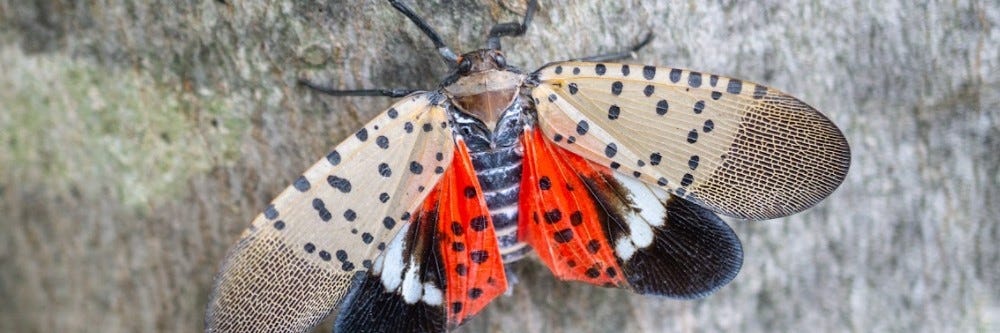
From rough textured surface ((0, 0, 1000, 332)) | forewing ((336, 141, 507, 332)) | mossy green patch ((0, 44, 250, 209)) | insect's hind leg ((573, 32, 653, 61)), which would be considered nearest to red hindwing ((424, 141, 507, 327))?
forewing ((336, 141, 507, 332))

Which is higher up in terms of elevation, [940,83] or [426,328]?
[940,83]

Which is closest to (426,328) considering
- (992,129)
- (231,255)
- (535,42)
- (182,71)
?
(231,255)

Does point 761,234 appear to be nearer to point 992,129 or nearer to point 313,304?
point 992,129

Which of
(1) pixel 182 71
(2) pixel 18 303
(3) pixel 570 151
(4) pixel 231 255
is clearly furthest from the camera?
(2) pixel 18 303

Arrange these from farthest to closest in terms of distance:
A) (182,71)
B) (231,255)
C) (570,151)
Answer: (182,71)
(570,151)
(231,255)

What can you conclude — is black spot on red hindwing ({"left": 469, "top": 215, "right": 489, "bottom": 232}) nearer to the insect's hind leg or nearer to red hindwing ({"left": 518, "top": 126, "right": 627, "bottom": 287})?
red hindwing ({"left": 518, "top": 126, "right": 627, "bottom": 287})
